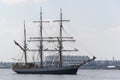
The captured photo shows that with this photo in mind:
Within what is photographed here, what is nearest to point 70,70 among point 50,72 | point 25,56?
point 50,72

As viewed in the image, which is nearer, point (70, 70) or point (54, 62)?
point (70, 70)

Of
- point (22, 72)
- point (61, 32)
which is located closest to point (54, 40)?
point (61, 32)

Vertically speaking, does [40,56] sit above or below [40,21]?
below

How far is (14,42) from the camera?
159125 millimetres

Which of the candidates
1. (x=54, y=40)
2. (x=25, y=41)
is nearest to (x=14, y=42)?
(x=25, y=41)

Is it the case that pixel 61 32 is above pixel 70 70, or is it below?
above

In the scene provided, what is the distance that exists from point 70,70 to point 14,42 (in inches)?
747

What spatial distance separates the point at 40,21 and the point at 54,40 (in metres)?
7.76

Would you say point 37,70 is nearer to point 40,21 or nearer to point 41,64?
point 41,64

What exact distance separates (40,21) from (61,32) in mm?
9757

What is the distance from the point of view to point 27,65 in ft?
516

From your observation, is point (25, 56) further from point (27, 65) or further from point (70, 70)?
point (70, 70)

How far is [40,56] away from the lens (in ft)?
510

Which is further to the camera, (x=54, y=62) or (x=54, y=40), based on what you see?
(x=54, y=62)
